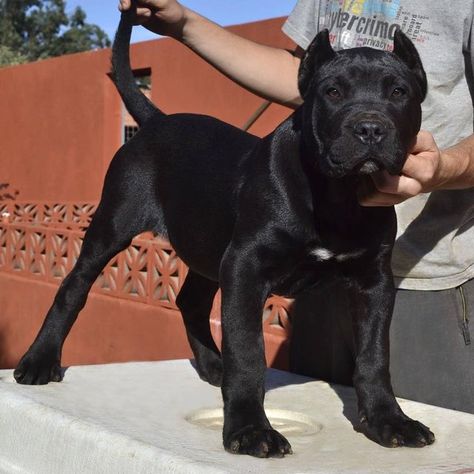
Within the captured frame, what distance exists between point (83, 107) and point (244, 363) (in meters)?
10.1

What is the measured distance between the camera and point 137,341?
754cm

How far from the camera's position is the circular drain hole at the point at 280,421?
2.60m

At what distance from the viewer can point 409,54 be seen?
236 cm

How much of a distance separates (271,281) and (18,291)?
725cm

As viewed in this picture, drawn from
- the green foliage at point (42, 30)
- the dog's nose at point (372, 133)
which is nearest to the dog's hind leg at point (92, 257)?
the dog's nose at point (372, 133)

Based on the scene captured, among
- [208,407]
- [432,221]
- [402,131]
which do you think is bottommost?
[208,407]

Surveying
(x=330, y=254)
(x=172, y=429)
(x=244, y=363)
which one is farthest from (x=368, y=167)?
(x=172, y=429)

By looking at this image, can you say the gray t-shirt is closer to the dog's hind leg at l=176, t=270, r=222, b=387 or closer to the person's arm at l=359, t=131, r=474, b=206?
the person's arm at l=359, t=131, r=474, b=206

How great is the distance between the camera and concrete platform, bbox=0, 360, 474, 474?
2.15 metres

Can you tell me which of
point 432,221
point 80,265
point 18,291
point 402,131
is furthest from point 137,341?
point 402,131

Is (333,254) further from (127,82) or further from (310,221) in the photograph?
(127,82)

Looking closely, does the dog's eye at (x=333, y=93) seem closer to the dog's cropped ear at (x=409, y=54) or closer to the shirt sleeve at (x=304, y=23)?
the dog's cropped ear at (x=409, y=54)

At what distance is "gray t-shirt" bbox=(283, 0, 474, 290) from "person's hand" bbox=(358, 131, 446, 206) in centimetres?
50

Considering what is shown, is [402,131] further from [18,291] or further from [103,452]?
[18,291]
